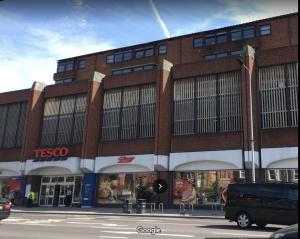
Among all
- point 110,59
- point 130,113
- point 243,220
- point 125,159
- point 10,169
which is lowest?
point 243,220

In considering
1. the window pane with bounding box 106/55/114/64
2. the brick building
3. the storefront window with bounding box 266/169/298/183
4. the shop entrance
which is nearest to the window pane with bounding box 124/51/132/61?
the window pane with bounding box 106/55/114/64

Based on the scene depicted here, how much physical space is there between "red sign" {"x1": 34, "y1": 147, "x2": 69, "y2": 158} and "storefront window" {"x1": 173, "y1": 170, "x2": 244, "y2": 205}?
12.4 meters

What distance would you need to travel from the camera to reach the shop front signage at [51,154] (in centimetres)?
3922

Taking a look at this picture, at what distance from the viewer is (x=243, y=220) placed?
16.9 metres

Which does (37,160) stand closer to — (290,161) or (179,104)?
(179,104)

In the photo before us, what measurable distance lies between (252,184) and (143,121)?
19773 millimetres

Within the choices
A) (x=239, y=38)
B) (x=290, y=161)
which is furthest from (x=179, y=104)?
(x=239, y=38)

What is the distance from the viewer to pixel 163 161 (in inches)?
1326

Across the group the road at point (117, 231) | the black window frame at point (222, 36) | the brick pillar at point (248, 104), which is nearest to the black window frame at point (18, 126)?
the black window frame at point (222, 36)

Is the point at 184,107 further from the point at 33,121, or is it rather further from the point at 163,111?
the point at 33,121

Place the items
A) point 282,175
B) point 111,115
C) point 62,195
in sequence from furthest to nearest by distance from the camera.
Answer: point 62,195
point 111,115
point 282,175

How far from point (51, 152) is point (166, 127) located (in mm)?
13104

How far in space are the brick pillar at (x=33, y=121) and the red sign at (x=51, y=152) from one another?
136 cm

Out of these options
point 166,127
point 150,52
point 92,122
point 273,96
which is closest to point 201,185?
point 166,127
